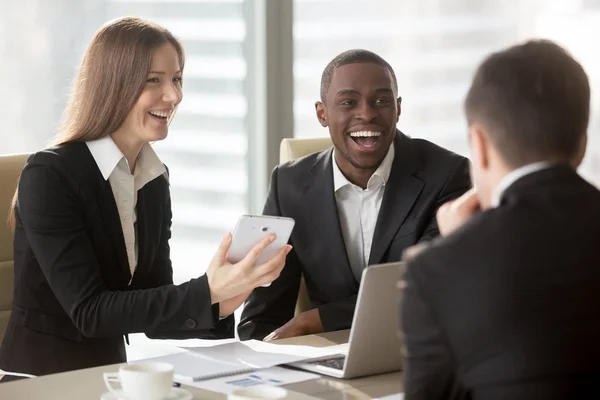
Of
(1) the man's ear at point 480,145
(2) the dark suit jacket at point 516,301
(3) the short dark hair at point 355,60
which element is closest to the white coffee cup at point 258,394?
(2) the dark suit jacket at point 516,301

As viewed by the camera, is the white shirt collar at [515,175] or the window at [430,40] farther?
the window at [430,40]

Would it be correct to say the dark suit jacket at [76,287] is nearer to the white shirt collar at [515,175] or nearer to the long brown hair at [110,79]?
the long brown hair at [110,79]

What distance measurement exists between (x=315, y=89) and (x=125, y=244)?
2162 mm

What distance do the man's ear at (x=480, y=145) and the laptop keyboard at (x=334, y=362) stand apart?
75 centimetres

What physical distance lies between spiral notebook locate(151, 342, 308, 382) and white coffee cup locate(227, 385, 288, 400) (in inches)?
12.1

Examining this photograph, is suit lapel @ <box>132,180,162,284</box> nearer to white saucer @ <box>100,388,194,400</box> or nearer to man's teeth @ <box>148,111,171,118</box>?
man's teeth @ <box>148,111,171,118</box>

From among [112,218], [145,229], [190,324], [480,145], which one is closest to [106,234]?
[112,218]

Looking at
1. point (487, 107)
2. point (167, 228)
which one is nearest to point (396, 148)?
point (167, 228)

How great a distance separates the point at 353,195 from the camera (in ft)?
9.22

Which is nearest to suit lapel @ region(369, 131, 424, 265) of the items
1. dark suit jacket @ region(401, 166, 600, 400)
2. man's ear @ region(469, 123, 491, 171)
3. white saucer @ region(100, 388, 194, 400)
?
white saucer @ region(100, 388, 194, 400)

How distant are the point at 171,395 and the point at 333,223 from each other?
1.03m

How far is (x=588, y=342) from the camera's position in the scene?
4.00 ft

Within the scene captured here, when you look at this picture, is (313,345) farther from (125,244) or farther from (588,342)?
(588,342)

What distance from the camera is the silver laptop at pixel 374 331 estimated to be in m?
1.86
